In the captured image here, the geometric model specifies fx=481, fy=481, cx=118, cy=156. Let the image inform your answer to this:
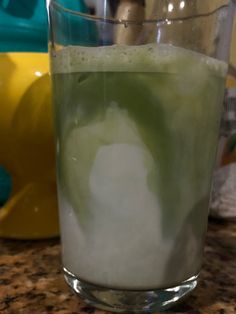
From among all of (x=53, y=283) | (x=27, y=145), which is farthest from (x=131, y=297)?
(x=27, y=145)

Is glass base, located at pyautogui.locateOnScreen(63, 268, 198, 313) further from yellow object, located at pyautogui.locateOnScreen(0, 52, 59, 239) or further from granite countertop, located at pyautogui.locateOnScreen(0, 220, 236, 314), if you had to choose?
yellow object, located at pyautogui.locateOnScreen(0, 52, 59, 239)

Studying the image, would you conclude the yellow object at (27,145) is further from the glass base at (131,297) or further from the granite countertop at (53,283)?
the glass base at (131,297)

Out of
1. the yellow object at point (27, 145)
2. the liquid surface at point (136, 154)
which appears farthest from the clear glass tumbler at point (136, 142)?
the yellow object at point (27, 145)

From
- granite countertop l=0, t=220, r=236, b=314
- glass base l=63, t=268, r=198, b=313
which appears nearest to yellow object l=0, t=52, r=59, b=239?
granite countertop l=0, t=220, r=236, b=314

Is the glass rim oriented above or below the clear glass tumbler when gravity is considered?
above

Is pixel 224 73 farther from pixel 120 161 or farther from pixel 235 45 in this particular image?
pixel 235 45

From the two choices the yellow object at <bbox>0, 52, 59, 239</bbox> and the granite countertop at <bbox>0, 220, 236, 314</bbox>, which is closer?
the granite countertop at <bbox>0, 220, 236, 314</bbox>

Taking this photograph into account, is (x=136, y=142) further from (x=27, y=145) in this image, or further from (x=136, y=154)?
(x=27, y=145)

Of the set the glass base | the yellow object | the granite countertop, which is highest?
the yellow object
